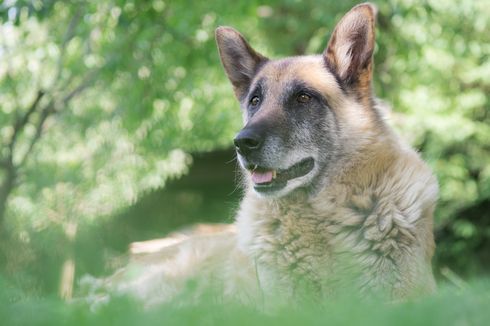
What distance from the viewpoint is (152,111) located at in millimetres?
9812

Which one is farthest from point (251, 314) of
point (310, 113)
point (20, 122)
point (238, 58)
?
point (20, 122)

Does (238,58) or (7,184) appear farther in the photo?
(7,184)

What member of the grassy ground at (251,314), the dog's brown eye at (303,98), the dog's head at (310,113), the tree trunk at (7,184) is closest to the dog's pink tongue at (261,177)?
the dog's head at (310,113)

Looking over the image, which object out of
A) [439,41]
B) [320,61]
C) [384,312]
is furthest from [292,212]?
[439,41]

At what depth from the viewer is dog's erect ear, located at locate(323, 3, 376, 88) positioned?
4551mm

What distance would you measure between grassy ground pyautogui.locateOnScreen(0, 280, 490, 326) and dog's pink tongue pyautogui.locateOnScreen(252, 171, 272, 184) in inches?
65.3

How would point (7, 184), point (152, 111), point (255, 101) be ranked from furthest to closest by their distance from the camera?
point (152, 111)
point (7, 184)
point (255, 101)

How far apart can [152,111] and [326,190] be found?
573 cm

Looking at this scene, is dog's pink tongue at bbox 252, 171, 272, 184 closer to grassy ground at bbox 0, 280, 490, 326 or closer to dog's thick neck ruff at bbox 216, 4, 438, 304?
dog's thick neck ruff at bbox 216, 4, 438, 304

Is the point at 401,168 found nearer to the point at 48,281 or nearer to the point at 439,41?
the point at 48,281

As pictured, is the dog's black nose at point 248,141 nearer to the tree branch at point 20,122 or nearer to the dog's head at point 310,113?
the dog's head at point 310,113

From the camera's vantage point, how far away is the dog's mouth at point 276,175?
173 inches

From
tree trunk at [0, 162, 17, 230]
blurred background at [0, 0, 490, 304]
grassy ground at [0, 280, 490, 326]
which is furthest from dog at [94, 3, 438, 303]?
tree trunk at [0, 162, 17, 230]

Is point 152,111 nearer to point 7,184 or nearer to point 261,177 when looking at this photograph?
point 7,184
